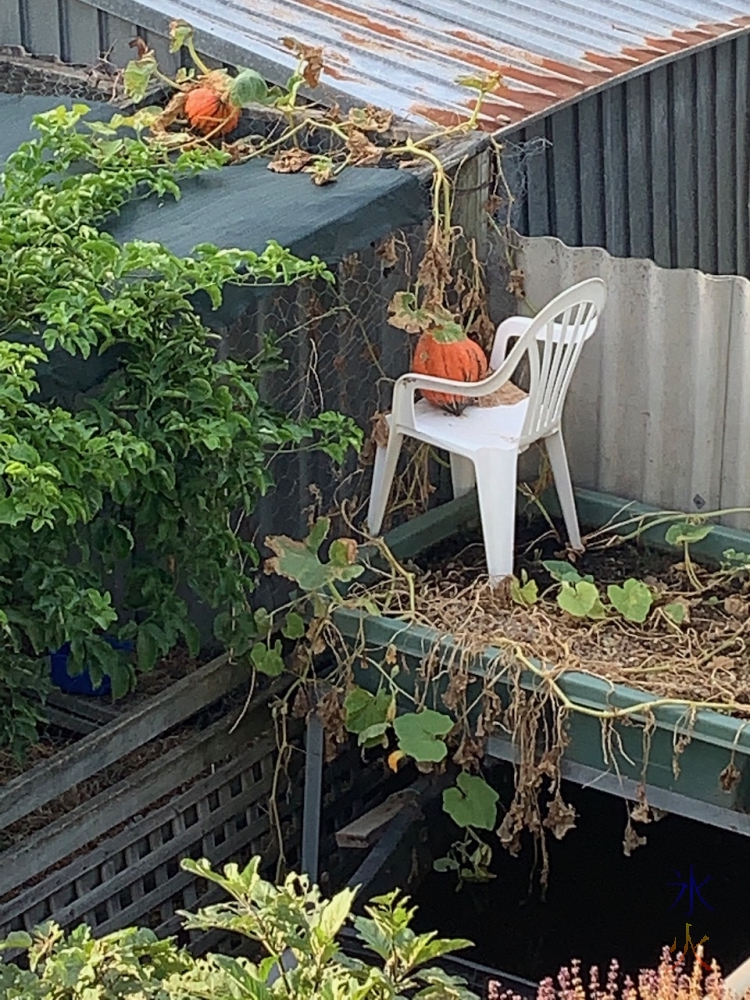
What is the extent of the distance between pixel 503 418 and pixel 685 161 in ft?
6.88

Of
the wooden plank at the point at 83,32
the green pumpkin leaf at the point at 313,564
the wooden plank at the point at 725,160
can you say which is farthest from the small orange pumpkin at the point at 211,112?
the wooden plank at the point at 725,160

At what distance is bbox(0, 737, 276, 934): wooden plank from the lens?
156 inches

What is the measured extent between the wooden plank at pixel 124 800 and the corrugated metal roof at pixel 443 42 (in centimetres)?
192

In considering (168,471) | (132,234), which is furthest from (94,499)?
(132,234)

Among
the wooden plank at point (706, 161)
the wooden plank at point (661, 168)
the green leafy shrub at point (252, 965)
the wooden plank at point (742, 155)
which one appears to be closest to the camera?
the green leafy shrub at point (252, 965)

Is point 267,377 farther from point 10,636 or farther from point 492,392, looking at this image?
point 10,636

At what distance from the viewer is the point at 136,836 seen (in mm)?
4246

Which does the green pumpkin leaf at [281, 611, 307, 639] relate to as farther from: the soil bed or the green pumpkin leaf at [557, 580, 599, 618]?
the green pumpkin leaf at [557, 580, 599, 618]

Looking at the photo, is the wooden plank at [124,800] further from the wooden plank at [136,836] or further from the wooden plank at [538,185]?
the wooden plank at [538,185]

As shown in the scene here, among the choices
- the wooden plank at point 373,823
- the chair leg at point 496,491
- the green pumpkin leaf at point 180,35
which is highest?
the green pumpkin leaf at point 180,35

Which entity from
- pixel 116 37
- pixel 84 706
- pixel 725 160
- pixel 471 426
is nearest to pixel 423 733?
pixel 471 426

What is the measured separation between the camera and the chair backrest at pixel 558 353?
4555 millimetres

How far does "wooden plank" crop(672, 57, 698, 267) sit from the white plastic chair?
1665 mm

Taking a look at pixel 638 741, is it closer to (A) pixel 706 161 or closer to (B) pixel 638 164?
(B) pixel 638 164
